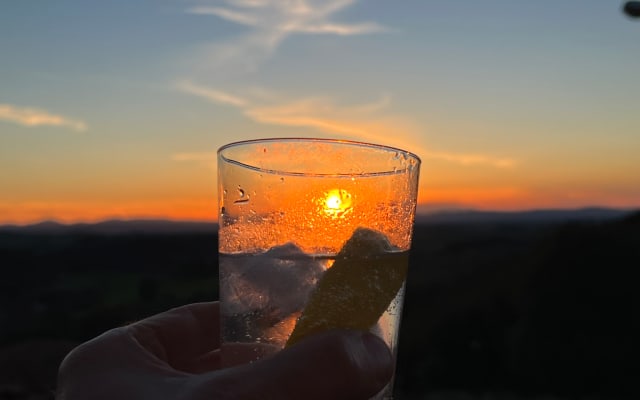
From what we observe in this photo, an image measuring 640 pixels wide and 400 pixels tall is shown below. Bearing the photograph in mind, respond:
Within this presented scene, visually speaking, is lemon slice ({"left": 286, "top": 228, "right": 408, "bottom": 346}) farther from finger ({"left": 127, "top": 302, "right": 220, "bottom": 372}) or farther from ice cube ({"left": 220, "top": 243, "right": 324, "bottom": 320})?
finger ({"left": 127, "top": 302, "right": 220, "bottom": 372})

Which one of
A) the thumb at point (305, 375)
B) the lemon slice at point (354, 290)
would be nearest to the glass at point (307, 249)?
the lemon slice at point (354, 290)

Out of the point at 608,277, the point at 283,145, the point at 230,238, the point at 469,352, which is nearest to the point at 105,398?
the point at 230,238

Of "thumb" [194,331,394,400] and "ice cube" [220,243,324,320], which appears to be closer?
"thumb" [194,331,394,400]

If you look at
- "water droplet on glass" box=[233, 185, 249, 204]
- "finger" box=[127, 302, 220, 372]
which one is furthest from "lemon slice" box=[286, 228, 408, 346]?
"finger" box=[127, 302, 220, 372]

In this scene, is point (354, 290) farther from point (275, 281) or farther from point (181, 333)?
point (181, 333)

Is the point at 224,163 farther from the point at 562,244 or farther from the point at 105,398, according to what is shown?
the point at 562,244

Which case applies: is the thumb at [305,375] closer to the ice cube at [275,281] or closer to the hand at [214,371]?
the hand at [214,371]
